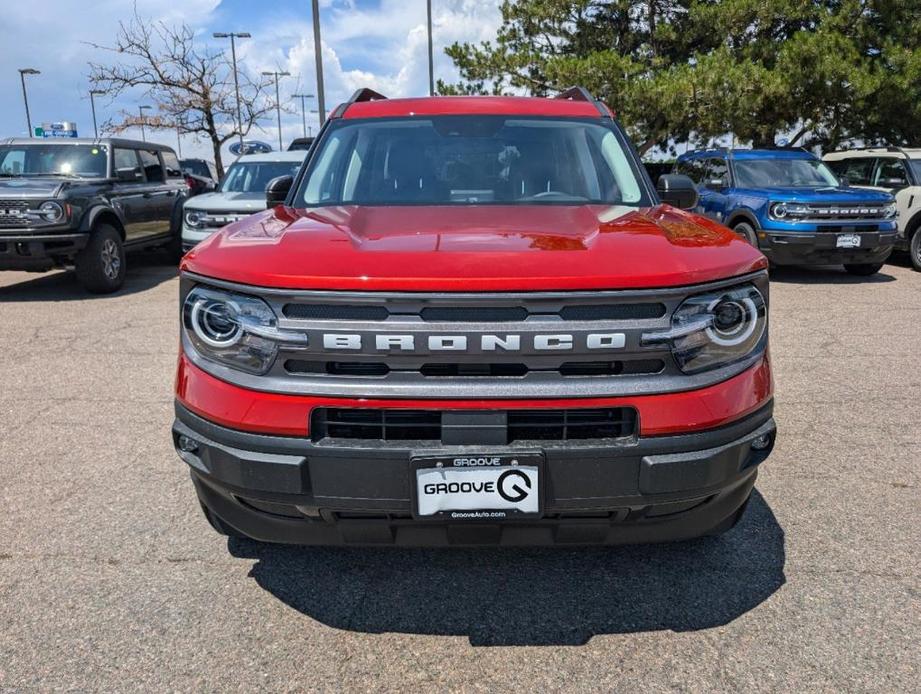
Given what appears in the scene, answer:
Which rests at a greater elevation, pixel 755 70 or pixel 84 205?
pixel 755 70

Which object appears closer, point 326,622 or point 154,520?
point 326,622

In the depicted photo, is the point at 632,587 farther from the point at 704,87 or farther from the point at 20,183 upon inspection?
the point at 704,87

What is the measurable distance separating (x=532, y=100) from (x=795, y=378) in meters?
2.96

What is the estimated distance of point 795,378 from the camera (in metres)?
5.30

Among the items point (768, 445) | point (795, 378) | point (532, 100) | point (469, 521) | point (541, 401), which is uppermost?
point (532, 100)

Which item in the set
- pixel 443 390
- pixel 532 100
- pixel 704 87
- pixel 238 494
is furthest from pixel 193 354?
Result: pixel 704 87

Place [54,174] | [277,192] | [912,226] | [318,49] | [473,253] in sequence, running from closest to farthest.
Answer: [473,253], [277,192], [54,174], [912,226], [318,49]

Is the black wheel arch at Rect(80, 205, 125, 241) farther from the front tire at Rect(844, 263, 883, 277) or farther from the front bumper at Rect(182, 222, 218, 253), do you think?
the front tire at Rect(844, 263, 883, 277)

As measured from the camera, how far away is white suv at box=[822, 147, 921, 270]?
10375 millimetres

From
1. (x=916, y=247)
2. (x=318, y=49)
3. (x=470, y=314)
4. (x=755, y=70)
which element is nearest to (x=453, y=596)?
(x=470, y=314)

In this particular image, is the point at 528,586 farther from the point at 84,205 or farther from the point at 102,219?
the point at 102,219

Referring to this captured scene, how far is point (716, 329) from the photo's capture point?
2121 millimetres

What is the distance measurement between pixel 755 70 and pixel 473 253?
15.6 meters

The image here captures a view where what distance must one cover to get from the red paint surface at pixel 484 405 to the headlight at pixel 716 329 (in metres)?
0.08
